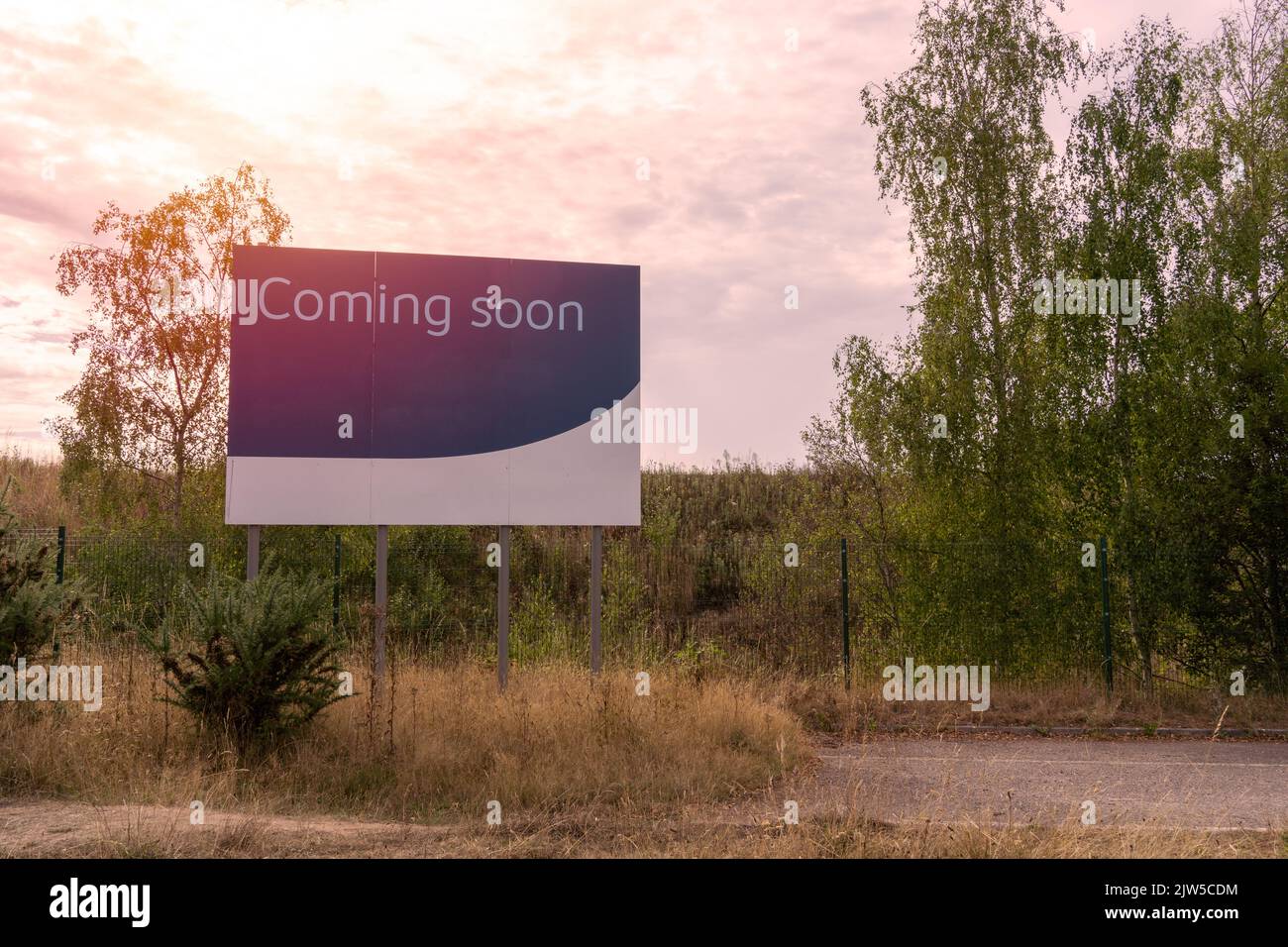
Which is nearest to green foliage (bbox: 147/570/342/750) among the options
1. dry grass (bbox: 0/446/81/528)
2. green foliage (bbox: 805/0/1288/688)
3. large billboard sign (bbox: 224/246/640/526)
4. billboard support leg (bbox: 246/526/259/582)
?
billboard support leg (bbox: 246/526/259/582)

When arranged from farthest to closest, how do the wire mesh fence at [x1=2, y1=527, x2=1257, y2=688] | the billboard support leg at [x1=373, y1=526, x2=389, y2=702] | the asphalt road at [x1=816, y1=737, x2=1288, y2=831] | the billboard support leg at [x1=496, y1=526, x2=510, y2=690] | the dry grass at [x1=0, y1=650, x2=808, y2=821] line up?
the wire mesh fence at [x1=2, y1=527, x2=1257, y2=688], the billboard support leg at [x1=496, y1=526, x2=510, y2=690], the billboard support leg at [x1=373, y1=526, x2=389, y2=702], the dry grass at [x1=0, y1=650, x2=808, y2=821], the asphalt road at [x1=816, y1=737, x2=1288, y2=831]

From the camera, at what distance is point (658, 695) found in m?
11.2

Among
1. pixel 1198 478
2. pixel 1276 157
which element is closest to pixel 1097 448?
pixel 1198 478

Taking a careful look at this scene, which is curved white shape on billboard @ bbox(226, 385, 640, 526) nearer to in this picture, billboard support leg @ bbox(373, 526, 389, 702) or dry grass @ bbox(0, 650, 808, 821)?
billboard support leg @ bbox(373, 526, 389, 702)

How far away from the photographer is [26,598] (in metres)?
9.95

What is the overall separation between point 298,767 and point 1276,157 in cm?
1734

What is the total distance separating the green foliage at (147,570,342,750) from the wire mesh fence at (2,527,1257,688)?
82 cm

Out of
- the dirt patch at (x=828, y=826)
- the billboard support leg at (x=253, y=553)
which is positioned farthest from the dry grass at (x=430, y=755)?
the billboard support leg at (x=253, y=553)

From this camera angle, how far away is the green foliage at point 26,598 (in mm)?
9870

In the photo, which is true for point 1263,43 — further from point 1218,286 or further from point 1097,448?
point 1097,448

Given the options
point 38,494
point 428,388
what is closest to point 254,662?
point 428,388

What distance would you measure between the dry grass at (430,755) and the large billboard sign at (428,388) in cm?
283

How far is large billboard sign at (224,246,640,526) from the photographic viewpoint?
12.4 m

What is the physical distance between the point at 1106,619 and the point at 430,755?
11.2 metres
